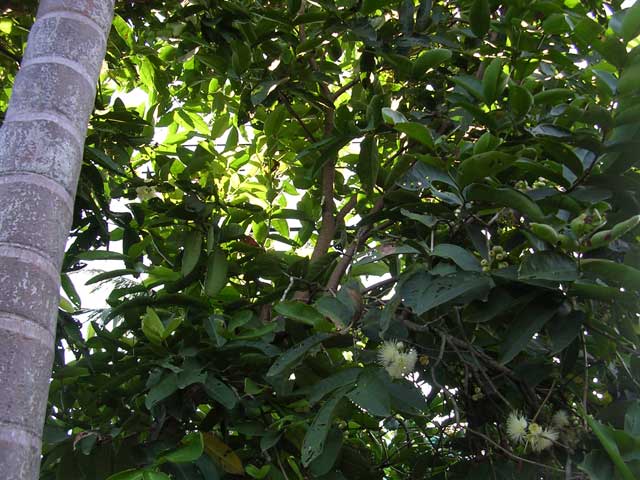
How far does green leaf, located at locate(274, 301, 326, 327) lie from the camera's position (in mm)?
1883

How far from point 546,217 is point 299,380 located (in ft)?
2.57

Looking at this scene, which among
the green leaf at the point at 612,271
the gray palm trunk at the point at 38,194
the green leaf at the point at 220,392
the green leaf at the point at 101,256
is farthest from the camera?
the green leaf at the point at 101,256

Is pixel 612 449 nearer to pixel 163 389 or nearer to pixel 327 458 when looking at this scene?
pixel 327 458

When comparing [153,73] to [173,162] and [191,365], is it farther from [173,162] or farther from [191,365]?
[191,365]

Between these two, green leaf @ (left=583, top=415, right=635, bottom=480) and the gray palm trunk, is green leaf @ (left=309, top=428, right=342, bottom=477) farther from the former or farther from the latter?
the gray palm trunk

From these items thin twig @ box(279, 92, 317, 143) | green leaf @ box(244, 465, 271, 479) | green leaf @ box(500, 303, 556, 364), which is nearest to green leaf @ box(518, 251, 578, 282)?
green leaf @ box(500, 303, 556, 364)

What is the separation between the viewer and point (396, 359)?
1.80 m

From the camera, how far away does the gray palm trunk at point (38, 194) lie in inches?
44.1

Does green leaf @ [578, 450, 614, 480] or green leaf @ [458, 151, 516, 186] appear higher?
green leaf @ [458, 151, 516, 186]

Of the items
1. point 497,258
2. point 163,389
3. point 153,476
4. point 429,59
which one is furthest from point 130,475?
point 429,59

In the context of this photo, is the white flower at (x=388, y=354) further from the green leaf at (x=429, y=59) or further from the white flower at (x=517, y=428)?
the green leaf at (x=429, y=59)

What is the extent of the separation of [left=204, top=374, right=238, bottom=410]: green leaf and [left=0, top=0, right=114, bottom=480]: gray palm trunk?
0.74m

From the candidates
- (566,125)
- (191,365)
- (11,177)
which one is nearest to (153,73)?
(191,365)

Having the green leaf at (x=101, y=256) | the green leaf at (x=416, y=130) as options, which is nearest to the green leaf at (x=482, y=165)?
the green leaf at (x=416, y=130)
